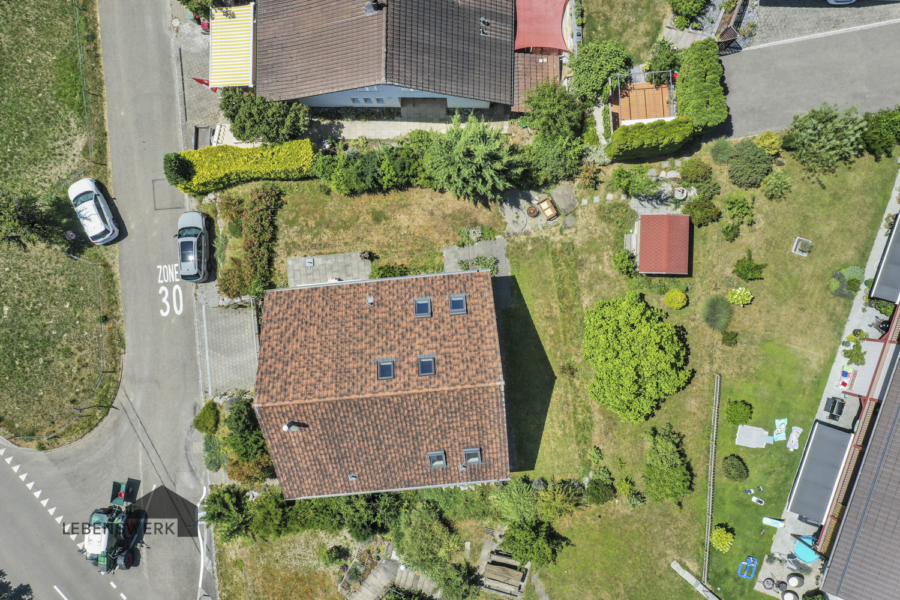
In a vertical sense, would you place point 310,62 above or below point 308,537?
above

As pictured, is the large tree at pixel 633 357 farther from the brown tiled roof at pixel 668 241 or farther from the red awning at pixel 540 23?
the red awning at pixel 540 23

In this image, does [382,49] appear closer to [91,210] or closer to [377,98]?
[377,98]

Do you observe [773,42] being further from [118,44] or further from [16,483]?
[16,483]

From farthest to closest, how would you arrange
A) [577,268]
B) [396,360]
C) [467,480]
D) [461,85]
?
[577,268] < [461,85] < [467,480] < [396,360]

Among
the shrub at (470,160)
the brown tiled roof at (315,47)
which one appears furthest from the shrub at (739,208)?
the brown tiled roof at (315,47)

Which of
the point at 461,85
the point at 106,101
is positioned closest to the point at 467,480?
the point at 461,85

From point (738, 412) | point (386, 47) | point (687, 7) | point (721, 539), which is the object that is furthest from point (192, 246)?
point (721, 539)
